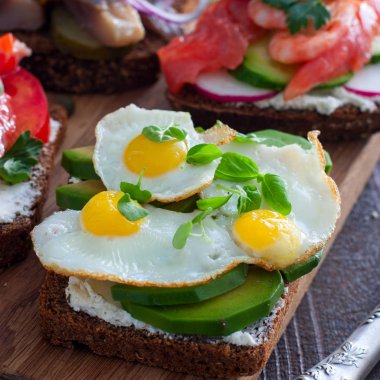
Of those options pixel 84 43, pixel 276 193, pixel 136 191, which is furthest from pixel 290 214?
pixel 84 43

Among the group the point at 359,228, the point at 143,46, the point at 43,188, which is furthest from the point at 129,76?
the point at 359,228

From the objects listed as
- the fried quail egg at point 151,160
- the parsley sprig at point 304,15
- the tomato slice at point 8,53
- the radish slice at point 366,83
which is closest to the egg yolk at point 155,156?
the fried quail egg at point 151,160

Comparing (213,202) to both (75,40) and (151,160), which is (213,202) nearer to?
(151,160)

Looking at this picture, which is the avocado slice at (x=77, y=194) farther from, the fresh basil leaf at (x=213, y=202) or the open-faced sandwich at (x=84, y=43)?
the open-faced sandwich at (x=84, y=43)

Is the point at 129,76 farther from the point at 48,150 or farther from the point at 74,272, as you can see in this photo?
the point at 74,272

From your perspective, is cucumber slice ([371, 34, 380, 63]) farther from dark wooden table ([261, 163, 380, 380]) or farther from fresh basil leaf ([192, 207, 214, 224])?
fresh basil leaf ([192, 207, 214, 224])

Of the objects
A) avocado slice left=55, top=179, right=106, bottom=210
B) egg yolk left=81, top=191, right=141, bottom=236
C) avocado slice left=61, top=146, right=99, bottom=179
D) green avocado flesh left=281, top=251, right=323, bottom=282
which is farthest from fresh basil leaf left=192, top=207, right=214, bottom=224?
avocado slice left=61, top=146, right=99, bottom=179
